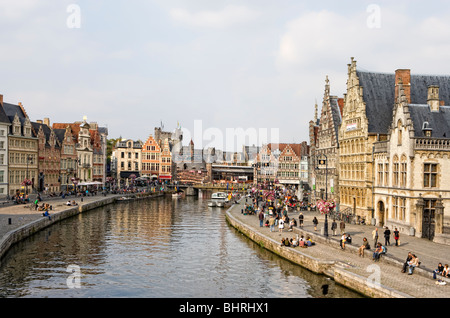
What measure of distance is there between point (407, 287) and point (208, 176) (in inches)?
5946

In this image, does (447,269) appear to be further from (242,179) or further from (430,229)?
(242,179)

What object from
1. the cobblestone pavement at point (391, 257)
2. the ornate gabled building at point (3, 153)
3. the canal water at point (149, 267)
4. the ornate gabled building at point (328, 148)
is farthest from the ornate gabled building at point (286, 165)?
the cobblestone pavement at point (391, 257)

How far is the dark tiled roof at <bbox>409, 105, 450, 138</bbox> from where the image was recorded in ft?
129

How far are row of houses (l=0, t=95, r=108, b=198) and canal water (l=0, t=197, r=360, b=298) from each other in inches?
1173

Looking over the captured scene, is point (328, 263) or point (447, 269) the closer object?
point (447, 269)

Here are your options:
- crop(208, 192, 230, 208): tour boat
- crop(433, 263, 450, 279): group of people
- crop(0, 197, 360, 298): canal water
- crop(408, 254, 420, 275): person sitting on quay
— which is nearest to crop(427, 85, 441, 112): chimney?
crop(0, 197, 360, 298): canal water

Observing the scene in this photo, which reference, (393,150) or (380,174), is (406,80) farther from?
(380,174)

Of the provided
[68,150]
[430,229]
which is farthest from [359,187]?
[68,150]

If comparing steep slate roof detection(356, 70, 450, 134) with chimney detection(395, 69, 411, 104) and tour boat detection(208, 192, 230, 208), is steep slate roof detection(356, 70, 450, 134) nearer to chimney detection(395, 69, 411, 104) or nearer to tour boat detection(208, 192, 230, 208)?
chimney detection(395, 69, 411, 104)

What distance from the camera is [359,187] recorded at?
157 feet

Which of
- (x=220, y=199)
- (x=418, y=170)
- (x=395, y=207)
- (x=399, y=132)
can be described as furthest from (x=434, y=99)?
(x=220, y=199)

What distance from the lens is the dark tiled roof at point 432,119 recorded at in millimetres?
39281

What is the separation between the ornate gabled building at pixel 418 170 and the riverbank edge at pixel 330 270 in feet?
35.1

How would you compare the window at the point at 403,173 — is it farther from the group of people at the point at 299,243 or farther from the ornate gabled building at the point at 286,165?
the ornate gabled building at the point at 286,165
